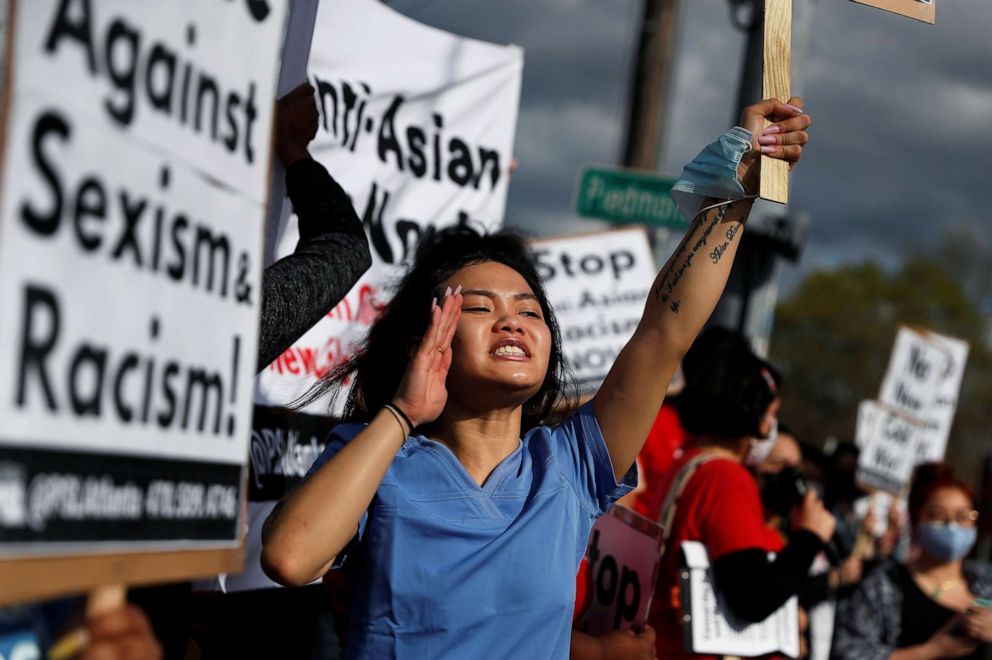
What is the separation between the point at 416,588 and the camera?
2.23 metres

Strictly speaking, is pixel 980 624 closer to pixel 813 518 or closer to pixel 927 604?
pixel 927 604

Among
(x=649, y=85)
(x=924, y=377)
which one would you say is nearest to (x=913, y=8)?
(x=924, y=377)

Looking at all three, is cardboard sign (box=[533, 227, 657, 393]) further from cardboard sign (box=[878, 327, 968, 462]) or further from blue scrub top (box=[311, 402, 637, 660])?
cardboard sign (box=[878, 327, 968, 462])

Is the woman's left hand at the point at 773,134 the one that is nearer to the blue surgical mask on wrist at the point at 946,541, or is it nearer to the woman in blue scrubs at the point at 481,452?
the woman in blue scrubs at the point at 481,452

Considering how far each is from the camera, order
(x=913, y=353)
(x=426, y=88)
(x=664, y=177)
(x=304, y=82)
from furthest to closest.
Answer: (x=913, y=353) < (x=664, y=177) < (x=426, y=88) < (x=304, y=82)

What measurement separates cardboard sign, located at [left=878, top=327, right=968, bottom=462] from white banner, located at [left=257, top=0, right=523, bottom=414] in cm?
566

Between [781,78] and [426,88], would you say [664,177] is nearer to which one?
[426,88]

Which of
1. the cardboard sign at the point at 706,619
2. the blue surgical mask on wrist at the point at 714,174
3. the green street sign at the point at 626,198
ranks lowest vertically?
Result: the cardboard sign at the point at 706,619

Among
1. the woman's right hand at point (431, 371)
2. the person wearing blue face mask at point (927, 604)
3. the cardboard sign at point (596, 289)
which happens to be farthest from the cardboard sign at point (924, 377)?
the woman's right hand at point (431, 371)

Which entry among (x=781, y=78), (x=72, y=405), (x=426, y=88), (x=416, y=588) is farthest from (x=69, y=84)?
(x=426, y=88)

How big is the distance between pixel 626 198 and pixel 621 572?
4.92m

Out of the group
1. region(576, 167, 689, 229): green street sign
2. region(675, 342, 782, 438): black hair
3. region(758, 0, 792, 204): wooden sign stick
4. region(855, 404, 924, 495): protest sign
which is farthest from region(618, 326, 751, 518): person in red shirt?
region(855, 404, 924, 495): protest sign

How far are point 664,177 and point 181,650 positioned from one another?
5661mm

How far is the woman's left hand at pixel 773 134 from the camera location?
2.43 metres
